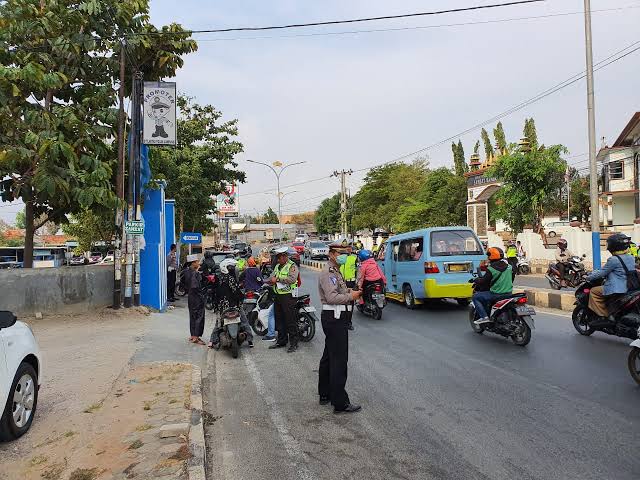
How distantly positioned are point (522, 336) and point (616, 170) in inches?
1479

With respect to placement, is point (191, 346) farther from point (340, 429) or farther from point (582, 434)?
point (582, 434)

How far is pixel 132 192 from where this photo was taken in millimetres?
13734

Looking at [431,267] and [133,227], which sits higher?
[133,227]

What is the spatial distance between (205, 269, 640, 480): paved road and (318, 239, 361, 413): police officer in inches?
8.0

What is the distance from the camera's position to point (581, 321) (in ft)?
31.0

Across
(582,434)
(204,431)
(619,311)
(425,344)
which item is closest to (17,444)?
(204,431)

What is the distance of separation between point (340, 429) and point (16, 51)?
12.0 m

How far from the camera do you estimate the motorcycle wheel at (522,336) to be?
872 centimetres

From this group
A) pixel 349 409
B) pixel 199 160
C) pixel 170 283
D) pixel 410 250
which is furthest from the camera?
pixel 199 160

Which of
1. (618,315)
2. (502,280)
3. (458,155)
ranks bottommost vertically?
(618,315)

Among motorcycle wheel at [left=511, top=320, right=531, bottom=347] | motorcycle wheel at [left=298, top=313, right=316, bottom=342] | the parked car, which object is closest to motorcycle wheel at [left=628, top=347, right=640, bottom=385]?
motorcycle wheel at [left=511, top=320, right=531, bottom=347]

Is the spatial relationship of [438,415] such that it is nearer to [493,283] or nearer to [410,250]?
[493,283]

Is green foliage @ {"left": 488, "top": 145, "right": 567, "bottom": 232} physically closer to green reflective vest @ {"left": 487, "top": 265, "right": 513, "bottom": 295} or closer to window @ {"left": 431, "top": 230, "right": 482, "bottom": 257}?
window @ {"left": 431, "top": 230, "right": 482, "bottom": 257}

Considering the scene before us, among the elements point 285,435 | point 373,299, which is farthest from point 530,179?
point 285,435
